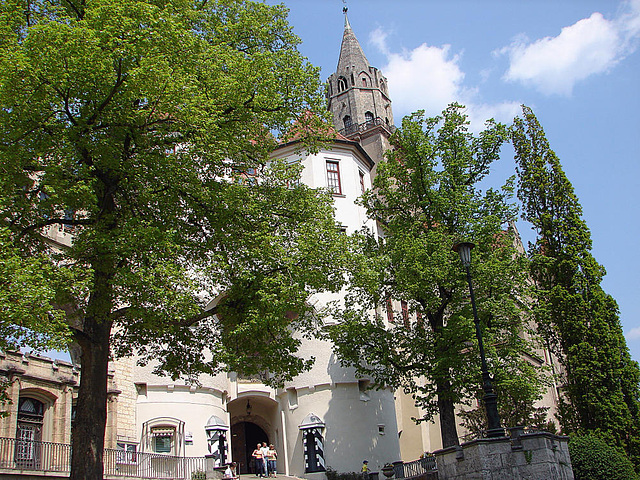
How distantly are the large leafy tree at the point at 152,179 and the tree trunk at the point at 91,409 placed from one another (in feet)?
0.11

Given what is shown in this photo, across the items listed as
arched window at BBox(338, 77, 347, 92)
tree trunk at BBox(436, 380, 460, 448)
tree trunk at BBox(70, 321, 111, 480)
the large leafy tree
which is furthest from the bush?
arched window at BBox(338, 77, 347, 92)

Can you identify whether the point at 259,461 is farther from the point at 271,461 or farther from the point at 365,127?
the point at 365,127

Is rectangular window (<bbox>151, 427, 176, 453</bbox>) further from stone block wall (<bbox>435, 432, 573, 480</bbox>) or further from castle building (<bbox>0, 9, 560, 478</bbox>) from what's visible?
stone block wall (<bbox>435, 432, 573, 480</bbox>)

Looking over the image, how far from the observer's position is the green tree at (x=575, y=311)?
22.2m

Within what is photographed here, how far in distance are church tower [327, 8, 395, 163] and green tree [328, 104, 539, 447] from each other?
74.8 ft

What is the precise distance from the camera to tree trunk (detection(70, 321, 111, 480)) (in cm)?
1274

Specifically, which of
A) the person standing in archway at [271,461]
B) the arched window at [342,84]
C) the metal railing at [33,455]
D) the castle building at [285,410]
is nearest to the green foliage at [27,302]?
the metal railing at [33,455]

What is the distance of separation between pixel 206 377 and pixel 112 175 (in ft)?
45.6

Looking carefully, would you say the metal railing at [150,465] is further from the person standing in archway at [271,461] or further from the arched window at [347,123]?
the arched window at [347,123]

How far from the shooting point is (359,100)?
52750mm

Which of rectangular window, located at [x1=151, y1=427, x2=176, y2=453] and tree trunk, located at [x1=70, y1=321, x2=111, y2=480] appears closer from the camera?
tree trunk, located at [x1=70, y1=321, x2=111, y2=480]

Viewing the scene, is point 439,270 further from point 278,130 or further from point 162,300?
point 162,300

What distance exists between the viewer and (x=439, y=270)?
71.9 ft

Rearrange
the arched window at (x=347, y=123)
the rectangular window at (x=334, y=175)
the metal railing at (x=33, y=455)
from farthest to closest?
the arched window at (x=347, y=123) < the rectangular window at (x=334, y=175) < the metal railing at (x=33, y=455)
